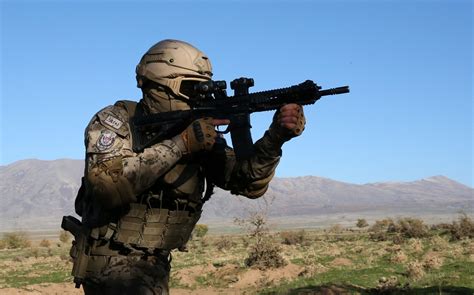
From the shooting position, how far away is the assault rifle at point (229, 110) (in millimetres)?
4863

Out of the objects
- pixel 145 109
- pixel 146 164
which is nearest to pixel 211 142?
pixel 146 164

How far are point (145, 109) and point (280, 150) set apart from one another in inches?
48.4

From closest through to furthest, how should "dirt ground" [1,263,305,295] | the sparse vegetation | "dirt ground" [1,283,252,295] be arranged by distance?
the sparse vegetation
"dirt ground" [1,283,252,295]
"dirt ground" [1,263,305,295]

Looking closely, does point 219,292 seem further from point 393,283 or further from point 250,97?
point 250,97

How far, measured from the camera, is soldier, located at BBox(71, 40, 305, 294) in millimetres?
4660

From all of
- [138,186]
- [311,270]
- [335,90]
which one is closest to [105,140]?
[138,186]

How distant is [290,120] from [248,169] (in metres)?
Result: 0.81

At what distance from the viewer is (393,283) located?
14.6 metres

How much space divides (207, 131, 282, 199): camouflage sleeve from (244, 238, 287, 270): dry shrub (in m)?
15.6

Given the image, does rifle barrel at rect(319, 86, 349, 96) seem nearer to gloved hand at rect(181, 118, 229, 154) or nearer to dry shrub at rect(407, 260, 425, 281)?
gloved hand at rect(181, 118, 229, 154)

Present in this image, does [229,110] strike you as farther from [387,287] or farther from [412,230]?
[412,230]

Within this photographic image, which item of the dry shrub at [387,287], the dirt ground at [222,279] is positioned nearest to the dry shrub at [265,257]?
the dirt ground at [222,279]

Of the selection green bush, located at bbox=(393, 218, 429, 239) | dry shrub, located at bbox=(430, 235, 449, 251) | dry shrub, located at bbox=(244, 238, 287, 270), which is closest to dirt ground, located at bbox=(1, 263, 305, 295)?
dry shrub, located at bbox=(244, 238, 287, 270)

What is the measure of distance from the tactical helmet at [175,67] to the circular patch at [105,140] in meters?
0.69
